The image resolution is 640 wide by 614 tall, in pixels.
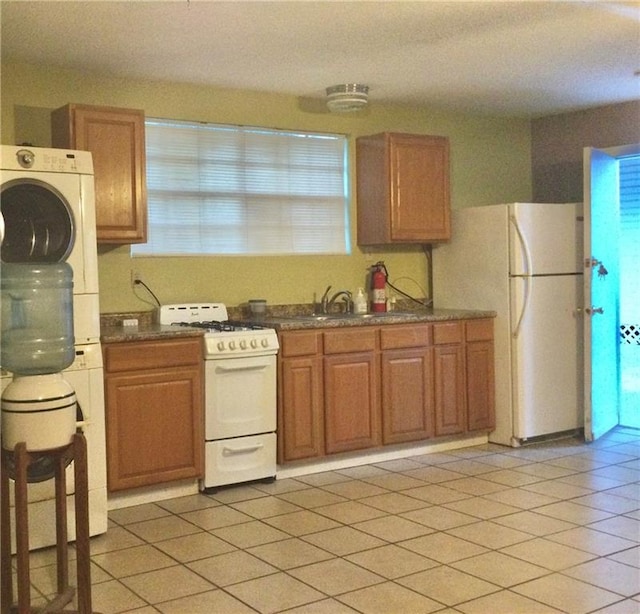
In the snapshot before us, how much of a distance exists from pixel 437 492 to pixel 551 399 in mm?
1567

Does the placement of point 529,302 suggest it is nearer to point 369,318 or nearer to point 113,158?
point 369,318

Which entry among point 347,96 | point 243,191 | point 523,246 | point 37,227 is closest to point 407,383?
point 523,246

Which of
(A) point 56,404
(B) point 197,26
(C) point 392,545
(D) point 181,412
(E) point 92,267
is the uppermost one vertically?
(B) point 197,26

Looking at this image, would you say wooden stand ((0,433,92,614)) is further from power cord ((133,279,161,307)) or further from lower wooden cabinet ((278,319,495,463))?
power cord ((133,279,161,307))

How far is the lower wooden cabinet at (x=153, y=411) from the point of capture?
4.17 m

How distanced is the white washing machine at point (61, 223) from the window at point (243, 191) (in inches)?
42.8

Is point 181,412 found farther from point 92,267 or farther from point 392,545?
point 392,545

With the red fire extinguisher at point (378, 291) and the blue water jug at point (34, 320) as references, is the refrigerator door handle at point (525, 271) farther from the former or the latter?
the blue water jug at point (34, 320)

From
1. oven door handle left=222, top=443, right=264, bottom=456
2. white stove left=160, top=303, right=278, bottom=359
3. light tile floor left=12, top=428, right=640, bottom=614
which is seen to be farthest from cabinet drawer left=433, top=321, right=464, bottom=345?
oven door handle left=222, top=443, right=264, bottom=456

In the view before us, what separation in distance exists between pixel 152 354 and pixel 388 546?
1.54 m

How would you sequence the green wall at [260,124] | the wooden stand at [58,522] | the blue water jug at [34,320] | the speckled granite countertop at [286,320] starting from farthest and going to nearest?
1. the green wall at [260,124]
2. the speckled granite countertop at [286,320]
3. the blue water jug at [34,320]
4. the wooden stand at [58,522]

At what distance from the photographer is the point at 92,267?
3855mm

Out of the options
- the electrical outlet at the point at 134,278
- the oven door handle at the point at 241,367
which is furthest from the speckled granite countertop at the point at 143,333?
the electrical outlet at the point at 134,278

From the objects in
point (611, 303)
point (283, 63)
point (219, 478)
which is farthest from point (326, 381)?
point (611, 303)
